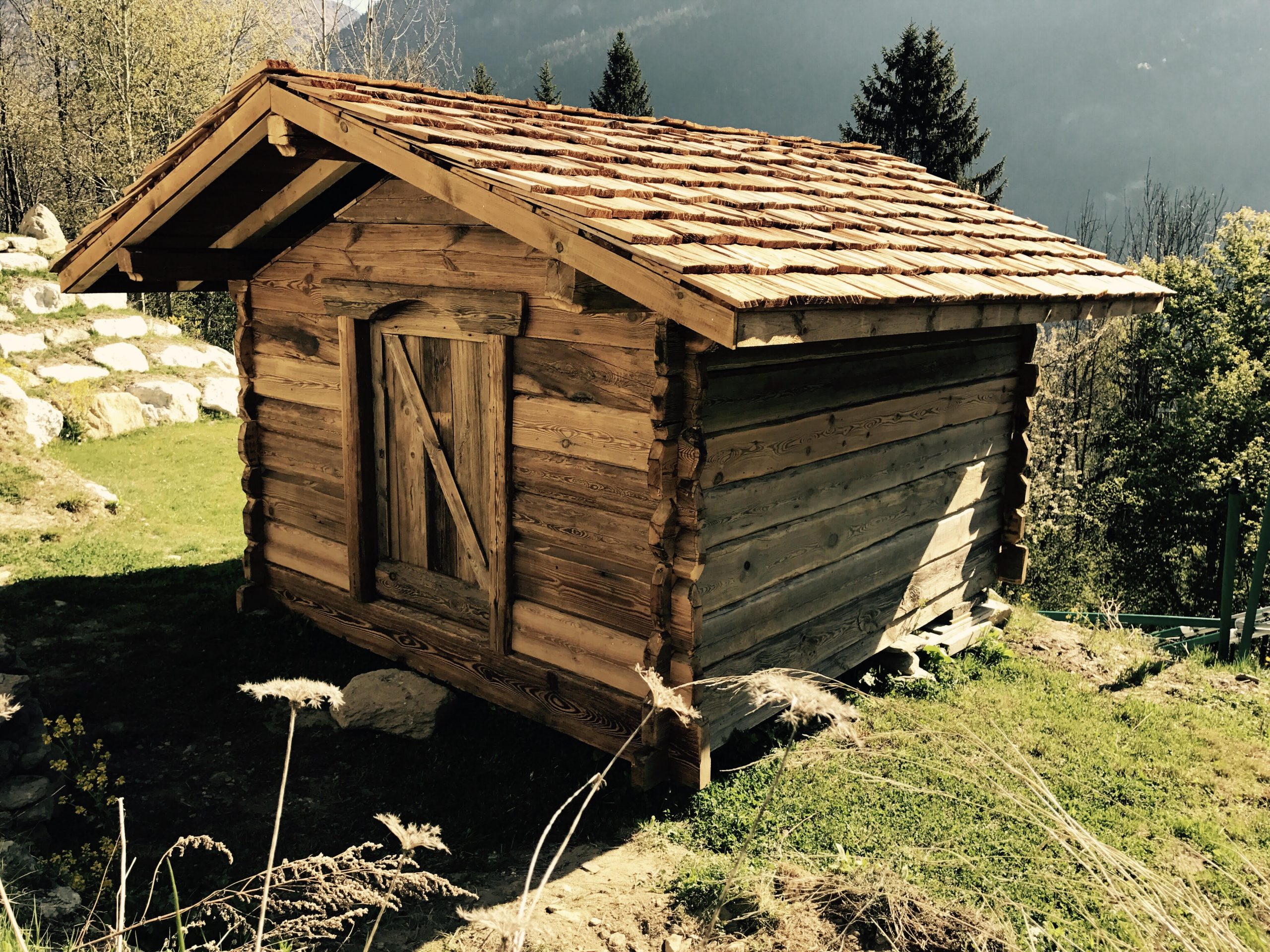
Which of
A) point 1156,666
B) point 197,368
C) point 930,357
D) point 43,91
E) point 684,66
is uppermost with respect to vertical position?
point 684,66

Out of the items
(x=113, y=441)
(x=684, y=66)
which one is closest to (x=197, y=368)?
(x=113, y=441)

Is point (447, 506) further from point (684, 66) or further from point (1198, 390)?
point (684, 66)

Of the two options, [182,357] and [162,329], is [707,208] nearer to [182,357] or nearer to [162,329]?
[182,357]

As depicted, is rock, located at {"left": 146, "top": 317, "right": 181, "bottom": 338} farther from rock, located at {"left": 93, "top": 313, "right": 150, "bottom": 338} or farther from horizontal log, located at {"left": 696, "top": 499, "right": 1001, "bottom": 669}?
horizontal log, located at {"left": 696, "top": 499, "right": 1001, "bottom": 669}

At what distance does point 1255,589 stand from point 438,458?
6449 mm

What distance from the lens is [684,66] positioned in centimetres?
12431

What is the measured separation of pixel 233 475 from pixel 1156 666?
10.8 metres

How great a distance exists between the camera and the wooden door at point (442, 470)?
561 cm

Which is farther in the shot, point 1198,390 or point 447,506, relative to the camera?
point 1198,390

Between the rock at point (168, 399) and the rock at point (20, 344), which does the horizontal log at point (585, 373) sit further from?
the rock at point (20, 344)

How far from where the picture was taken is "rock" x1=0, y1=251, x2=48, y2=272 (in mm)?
17359

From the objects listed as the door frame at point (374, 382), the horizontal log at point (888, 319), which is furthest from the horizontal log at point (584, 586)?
the horizontal log at point (888, 319)

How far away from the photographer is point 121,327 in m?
16.8

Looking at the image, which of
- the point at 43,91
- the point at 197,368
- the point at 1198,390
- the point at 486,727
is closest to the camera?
the point at 486,727
